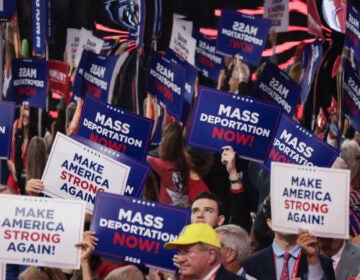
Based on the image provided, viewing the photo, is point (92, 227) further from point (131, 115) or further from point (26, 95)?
point (26, 95)

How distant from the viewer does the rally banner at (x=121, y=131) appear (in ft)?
42.9

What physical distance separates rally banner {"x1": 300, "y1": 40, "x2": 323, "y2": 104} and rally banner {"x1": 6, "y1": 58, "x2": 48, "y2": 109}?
2.76 meters

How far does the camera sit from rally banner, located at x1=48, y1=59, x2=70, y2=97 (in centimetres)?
2065

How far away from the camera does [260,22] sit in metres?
18.1

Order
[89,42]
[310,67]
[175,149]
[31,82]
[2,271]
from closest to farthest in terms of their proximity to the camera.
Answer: [2,271] → [175,149] → [310,67] → [31,82] → [89,42]

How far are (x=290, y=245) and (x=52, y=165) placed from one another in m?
1.98

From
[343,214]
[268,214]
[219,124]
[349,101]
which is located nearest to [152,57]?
[349,101]

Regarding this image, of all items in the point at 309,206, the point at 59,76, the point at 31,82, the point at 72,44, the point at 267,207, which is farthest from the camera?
the point at 72,44

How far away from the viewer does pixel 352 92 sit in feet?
48.1

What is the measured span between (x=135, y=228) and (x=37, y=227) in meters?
0.64

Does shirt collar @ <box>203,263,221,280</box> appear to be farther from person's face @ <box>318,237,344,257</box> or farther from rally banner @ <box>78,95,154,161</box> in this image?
rally banner @ <box>78,95,154,161</box>

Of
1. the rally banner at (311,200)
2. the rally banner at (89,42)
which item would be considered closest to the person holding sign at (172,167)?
the rally banner at (311,200)

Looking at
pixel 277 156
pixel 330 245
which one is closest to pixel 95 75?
pixel 277 156

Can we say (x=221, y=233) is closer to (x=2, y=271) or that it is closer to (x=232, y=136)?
(x=2, y=271)
